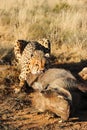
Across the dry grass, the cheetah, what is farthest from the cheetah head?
the dry grass

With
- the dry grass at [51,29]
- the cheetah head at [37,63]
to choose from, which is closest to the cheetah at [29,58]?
the cheetah head at [37,63]

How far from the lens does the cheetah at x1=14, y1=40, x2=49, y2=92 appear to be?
8.45m

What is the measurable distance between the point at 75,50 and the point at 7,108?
4.47m

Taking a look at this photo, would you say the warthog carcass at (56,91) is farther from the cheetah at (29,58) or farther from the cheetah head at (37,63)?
the cheetah at (29,58)

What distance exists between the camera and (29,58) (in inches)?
356

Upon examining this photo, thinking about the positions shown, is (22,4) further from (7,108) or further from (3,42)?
(7,108)

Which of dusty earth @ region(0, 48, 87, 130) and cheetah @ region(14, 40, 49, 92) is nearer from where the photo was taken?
dusty earth @ region(0, 48, 87, 130)

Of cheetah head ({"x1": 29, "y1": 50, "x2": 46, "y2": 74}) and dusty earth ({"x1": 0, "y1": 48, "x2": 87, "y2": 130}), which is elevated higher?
cheetah head ({"x1": 29, "y1": 50, "x2": 46, "y2": 74})

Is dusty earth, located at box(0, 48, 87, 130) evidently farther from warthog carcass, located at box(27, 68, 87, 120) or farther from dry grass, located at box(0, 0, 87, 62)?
dry grass, located at box(0, 0, 87, 62)

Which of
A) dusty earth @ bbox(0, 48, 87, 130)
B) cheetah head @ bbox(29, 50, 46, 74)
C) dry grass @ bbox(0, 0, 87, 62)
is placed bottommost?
dusty earth @ bbox(0, 48, 87, 130)

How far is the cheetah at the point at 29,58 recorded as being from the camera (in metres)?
8.45

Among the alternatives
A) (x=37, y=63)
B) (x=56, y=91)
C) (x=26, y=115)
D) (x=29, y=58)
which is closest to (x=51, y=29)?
(x=29, y=58)

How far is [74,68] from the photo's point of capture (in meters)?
10.2

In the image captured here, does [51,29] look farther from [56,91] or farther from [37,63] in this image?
[56,91]
